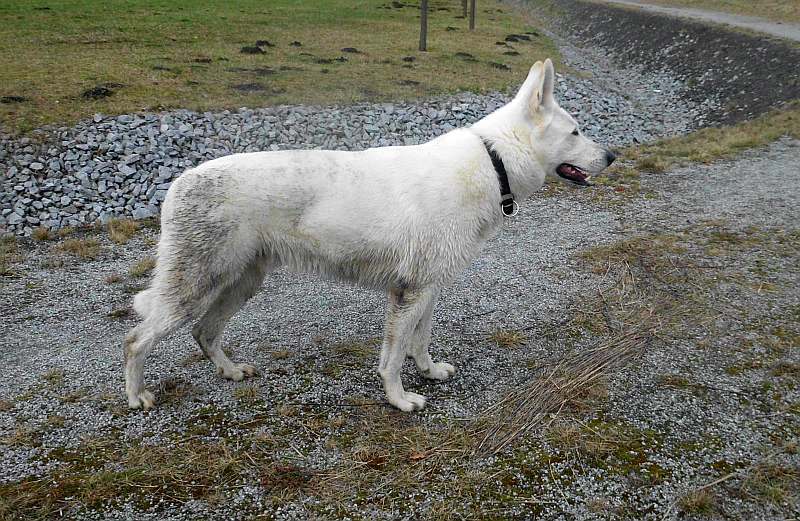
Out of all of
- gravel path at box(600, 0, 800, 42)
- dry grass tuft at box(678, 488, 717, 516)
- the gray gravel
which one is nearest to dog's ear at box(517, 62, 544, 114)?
dry grass tuft at box(678, 488, 717, 516)

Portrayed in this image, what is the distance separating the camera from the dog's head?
15.6 ft

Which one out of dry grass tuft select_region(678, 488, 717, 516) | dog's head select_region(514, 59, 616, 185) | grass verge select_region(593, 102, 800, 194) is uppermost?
dog's head select_region(514, 59, 616, 185)

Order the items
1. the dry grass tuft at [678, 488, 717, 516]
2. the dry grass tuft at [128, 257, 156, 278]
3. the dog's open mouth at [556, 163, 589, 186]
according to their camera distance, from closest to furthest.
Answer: the dry grass tuft at [678, 488, 717, 516]
the dog's open mouth at [556, 163, 589, 186]
the dry grass tuft at [128, 257, 156, 278]

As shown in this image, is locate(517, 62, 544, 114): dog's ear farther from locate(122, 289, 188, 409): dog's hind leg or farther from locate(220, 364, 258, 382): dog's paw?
locate(220, 364, 258, 382): dog's paw

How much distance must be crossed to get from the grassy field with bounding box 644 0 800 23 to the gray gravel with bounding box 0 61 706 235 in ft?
53.2

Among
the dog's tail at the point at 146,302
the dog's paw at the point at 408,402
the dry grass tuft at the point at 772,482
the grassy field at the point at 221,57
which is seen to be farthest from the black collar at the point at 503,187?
the grassy field at the point at 221,57

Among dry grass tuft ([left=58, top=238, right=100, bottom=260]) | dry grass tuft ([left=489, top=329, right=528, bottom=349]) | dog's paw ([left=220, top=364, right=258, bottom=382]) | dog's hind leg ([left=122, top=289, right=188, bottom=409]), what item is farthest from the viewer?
dry grass tuft ([left=58, top=238, right=100, bottom=260])

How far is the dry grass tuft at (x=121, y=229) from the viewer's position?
9414mm

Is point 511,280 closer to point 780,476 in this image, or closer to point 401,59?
point 780,476

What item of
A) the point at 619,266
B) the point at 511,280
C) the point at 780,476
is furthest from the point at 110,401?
the point at 619,266

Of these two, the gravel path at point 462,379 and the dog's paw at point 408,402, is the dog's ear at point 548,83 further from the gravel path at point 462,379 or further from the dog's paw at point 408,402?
the dog's paw at point 408,402

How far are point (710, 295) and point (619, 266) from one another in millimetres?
1224

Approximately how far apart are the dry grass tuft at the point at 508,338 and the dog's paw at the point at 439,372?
785mm

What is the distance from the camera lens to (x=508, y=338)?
634 cm
